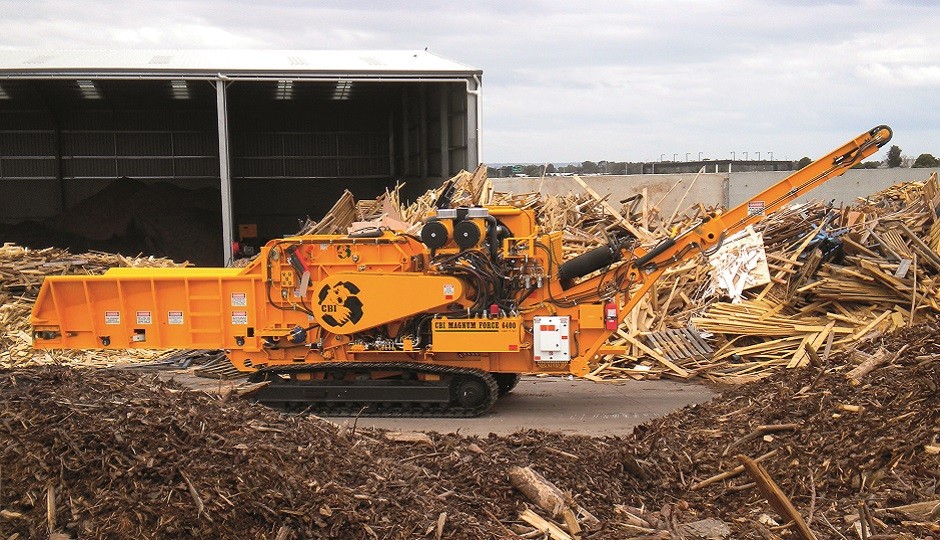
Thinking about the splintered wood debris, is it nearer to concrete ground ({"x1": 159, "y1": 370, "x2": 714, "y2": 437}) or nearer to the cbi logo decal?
concrete ground ({"x1": 159, "y1": 370, "x2": 714, "y2": 437})

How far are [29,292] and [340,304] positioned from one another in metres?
8.66

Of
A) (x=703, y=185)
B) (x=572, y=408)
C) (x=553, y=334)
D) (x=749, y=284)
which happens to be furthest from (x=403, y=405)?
(x=703, y=185)

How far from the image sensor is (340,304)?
12016mm

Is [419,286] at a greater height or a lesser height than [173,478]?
greater

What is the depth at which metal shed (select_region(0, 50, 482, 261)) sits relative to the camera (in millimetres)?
30969

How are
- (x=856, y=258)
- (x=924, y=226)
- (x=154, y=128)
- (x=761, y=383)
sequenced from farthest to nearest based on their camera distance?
(x=154, y=128) → (x=924, y=226) → (x=856, y=258) → (x=761, y=383)

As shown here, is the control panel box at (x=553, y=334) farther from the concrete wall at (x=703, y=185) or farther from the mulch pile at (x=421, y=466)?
the concrete wall at (x=703, y=185)

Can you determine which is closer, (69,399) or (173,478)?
(173,478)

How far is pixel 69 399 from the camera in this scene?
24.4ft

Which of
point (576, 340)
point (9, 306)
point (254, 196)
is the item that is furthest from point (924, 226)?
point (254, 196)

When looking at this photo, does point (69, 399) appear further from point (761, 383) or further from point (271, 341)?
point (761, 383)

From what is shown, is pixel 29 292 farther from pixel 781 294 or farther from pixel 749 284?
pixel 781 294

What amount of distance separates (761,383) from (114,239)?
24.7 metres

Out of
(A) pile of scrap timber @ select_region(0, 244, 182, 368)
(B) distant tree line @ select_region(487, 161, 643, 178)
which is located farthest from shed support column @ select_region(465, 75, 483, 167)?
(B) distant tree line @ select_region(487, 161, 643, 178)
